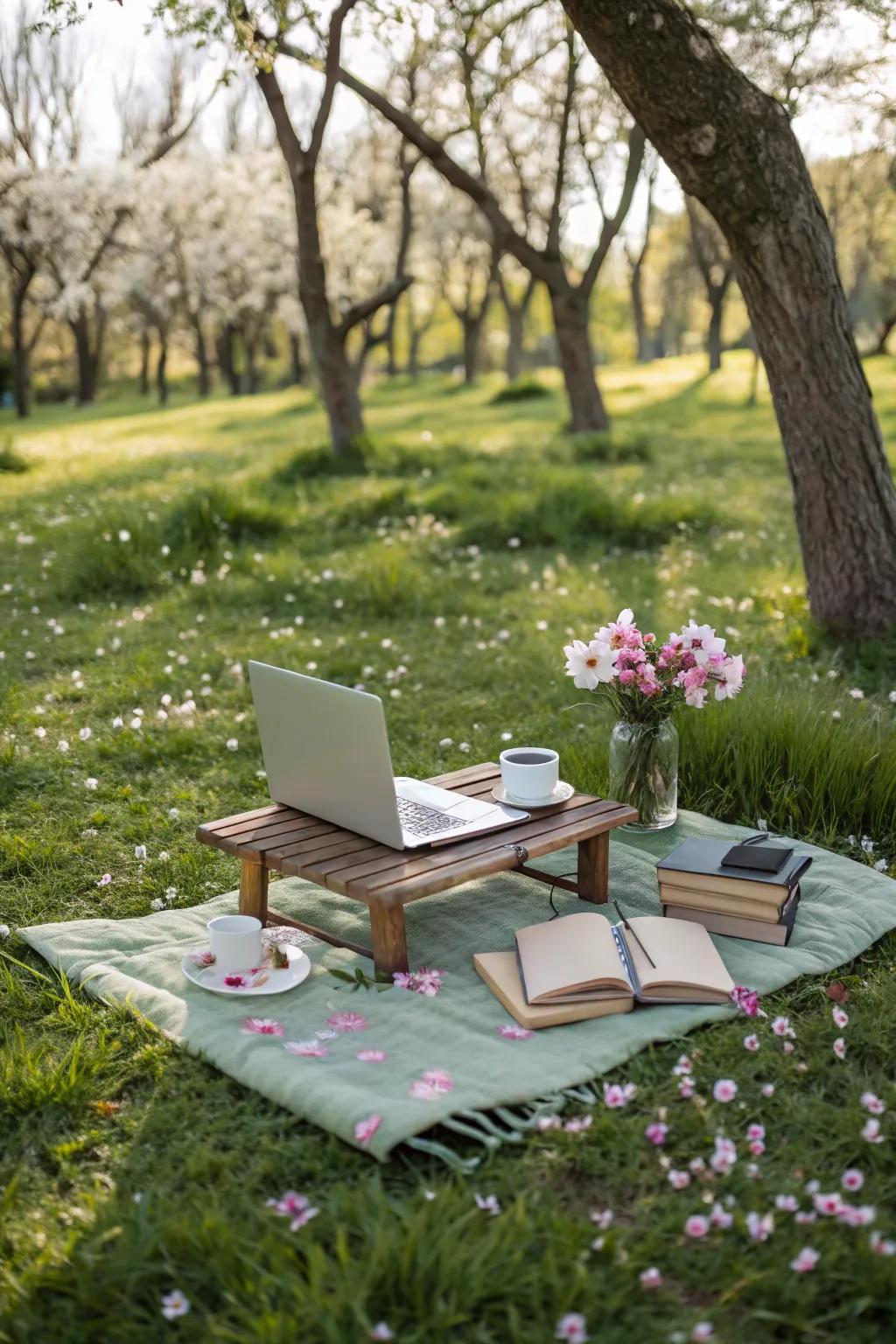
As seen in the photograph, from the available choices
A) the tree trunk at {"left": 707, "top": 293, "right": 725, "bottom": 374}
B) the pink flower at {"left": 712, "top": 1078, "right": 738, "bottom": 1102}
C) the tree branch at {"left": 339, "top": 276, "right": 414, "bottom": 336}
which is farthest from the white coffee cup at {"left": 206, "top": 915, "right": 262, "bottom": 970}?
the tree trunk at {"left": 707, "top": 293, "right": 725, "bottom": 374}

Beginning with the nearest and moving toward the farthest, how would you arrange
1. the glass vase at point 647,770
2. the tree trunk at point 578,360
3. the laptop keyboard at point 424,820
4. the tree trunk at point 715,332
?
1. the laptop keyboard at point 424,820
2. the glass vase at point 647,770
3. the tree trunk at point 578,360
4. the tree trunk at point 715,332

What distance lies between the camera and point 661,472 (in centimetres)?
1306

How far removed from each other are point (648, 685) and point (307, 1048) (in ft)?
5.95

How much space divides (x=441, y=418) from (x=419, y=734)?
1685 cm

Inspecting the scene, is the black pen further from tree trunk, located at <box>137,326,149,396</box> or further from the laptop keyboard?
tree trunk, located at <box>137,326,149,396</box>

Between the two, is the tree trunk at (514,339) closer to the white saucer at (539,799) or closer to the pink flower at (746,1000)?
the white saucer at (539,799)

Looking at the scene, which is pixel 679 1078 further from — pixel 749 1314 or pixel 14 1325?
pixel 14 1325

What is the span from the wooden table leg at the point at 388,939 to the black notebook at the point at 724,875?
893 millimetres

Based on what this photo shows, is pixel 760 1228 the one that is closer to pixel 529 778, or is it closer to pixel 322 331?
pixel 529 778

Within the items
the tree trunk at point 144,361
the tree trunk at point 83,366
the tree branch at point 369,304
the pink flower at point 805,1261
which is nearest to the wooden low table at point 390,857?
the pink flower at point 805,1261

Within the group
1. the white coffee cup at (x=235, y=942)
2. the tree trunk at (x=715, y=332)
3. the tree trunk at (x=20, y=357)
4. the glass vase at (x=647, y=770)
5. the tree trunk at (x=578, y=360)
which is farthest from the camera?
the tree trunk at (x=715, y=332)

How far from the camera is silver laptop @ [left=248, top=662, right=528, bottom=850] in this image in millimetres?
3438

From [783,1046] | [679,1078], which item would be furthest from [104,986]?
[783,1046]

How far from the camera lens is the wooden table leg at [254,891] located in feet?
Answer: 12.5
